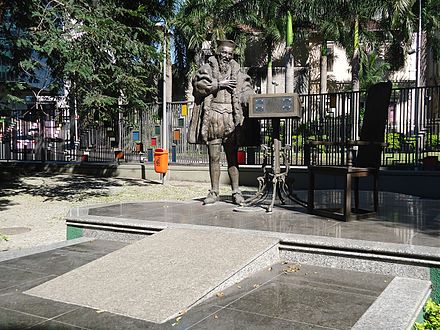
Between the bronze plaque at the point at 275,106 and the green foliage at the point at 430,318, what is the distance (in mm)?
3642

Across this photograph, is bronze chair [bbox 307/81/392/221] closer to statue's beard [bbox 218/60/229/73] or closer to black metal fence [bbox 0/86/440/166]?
statue's beard [bbox 218/60/229/73]

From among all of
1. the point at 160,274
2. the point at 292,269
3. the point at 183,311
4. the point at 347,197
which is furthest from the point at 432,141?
the point at 183,311

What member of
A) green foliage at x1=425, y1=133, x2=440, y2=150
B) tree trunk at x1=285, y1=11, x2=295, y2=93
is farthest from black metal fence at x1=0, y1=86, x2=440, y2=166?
tree trunk at x1=285, y1=11, x2=295, y2=93

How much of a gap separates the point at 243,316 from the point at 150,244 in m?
1.87

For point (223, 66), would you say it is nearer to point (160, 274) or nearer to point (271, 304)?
point (160, 274)

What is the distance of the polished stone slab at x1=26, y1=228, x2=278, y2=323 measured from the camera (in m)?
3.84

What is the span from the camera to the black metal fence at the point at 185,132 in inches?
460

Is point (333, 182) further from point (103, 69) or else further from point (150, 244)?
point (150, 244)

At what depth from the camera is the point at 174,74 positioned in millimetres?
39375

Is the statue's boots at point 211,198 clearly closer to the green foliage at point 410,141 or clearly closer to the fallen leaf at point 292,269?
the fallen leaf at point 292,269

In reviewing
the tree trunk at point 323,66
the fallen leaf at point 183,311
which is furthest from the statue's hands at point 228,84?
the tree trunk at point 323,66

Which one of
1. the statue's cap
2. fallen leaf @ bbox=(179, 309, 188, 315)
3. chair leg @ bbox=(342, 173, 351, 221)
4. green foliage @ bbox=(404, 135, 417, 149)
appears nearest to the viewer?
fallen leaf @ bbox=(179, 309, 188, 315)

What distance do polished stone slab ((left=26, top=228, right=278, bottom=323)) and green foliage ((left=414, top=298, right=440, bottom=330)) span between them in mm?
1595

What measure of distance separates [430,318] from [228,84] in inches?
187
